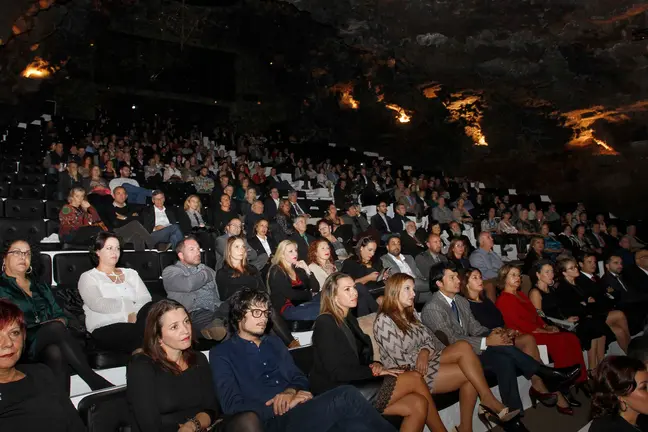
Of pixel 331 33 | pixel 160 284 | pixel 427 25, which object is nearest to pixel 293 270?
pixel 160 284

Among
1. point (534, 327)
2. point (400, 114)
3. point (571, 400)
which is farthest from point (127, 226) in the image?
point (400, 114)

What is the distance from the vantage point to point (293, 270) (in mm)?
3707

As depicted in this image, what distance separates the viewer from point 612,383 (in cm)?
165

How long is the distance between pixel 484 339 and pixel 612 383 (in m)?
1.60

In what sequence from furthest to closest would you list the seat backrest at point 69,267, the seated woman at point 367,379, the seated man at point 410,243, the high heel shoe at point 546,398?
the seated man at point 410,243, the high heel shoe at point 546,398, the seat backrest at point 69,267, the seated woman at point 367,379

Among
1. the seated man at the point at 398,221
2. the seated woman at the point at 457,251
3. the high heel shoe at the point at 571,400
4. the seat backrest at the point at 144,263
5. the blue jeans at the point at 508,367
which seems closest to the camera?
the blue jeans at the point at 508,367

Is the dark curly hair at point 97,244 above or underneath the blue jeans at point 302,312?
above

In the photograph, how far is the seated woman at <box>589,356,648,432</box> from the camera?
5.31 feet

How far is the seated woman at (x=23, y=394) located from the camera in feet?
5.08

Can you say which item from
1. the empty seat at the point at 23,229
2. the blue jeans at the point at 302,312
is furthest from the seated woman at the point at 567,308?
the empty seat at the point at 23,229

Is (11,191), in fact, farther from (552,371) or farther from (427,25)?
(427,25)

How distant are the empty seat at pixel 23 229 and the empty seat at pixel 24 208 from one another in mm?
644

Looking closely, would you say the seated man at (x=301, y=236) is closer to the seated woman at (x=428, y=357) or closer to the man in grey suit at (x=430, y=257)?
the man in grey suit at (x=430, y=257)

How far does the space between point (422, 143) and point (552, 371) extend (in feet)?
42.8
